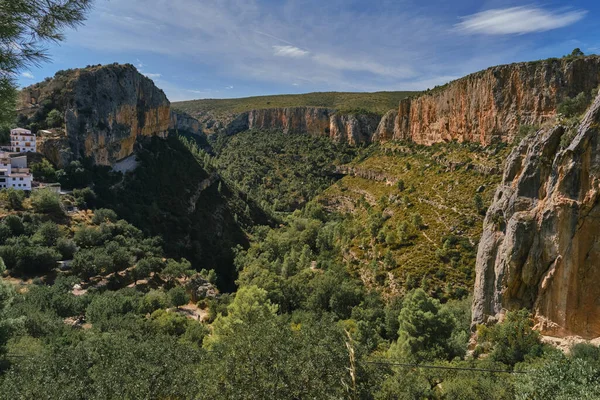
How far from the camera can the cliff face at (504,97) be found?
124 ft

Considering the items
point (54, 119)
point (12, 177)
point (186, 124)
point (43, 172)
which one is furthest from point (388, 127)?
point (186, 124)

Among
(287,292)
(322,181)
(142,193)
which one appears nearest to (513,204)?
(287,292)

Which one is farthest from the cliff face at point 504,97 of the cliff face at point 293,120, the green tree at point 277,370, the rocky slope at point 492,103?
the cliff face at point 293,120

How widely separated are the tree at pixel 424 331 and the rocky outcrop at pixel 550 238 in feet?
7.97

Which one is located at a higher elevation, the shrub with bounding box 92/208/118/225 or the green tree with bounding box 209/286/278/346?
the shrub with bounding box 92/208/118/225

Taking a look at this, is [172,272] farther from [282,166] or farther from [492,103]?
[282,166]

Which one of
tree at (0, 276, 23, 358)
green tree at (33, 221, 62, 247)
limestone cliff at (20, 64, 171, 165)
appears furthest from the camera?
limestone cliff at (20, 64, 171, 165)

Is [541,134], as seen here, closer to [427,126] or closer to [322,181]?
[427,126]

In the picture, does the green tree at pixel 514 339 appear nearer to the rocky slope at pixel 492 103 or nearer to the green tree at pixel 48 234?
the rocky slope at pixel 492 103

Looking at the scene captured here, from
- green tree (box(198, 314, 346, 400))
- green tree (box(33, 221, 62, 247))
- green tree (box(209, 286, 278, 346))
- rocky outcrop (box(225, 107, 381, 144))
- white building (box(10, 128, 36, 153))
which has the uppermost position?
rocky outcrop (box(225, 107, 381, 144))

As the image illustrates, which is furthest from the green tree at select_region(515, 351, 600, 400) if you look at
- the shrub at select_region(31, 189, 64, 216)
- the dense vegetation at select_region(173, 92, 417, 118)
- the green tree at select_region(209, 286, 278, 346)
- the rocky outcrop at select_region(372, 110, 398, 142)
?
the dense vegetation at select_region(173, 92, 417, 118)

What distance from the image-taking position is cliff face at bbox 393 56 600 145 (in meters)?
37.7

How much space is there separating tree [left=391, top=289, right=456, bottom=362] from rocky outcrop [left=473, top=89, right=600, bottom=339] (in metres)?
2.43

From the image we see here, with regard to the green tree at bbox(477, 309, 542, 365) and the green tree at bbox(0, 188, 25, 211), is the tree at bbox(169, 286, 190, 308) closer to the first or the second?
the green tree at bbox(0, 188, 25, 211)
